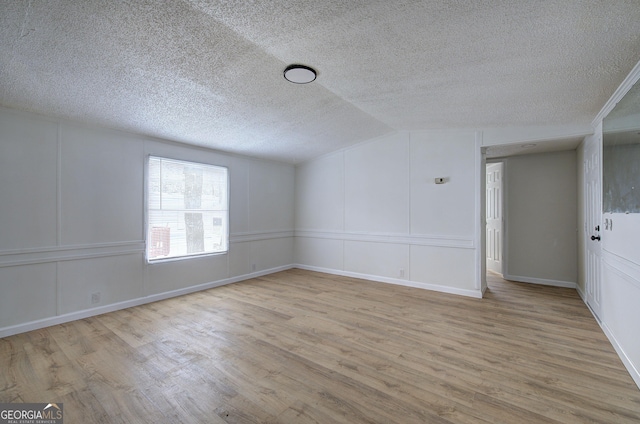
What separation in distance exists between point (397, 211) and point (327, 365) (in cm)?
319

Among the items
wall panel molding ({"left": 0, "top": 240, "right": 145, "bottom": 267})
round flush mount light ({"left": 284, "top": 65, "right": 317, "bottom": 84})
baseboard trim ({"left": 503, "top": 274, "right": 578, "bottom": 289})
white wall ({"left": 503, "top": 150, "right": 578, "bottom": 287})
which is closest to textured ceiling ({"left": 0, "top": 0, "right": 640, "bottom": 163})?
round flush mount light ({"left": 284, "top": 65, "right": 317, "bottom": 84})

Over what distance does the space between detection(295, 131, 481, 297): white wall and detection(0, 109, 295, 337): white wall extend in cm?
248

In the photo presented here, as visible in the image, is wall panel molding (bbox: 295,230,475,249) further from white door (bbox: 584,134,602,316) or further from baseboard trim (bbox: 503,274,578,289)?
baseboard trim (bbox: 503,274,578,289)

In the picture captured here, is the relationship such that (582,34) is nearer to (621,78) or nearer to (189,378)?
(621,78)

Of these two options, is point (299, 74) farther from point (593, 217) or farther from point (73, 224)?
point (593, 217)

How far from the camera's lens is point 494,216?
5.54m

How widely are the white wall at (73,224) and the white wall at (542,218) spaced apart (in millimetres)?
5657

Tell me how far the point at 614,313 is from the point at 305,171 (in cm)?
514

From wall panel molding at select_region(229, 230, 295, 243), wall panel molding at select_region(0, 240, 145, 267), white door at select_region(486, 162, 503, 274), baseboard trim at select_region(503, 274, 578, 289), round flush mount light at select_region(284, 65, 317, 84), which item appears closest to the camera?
round flush mount light at select_region(284, 65, 317, 84)

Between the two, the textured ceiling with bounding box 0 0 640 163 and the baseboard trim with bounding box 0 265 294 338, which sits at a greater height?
the textured ceiling with bounding box 0 0 640 163

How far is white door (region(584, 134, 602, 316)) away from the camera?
10.3ft

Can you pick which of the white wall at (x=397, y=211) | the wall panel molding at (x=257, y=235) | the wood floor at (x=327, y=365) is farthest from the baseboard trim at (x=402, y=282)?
the wall panel molding at (x=257, y=235)
